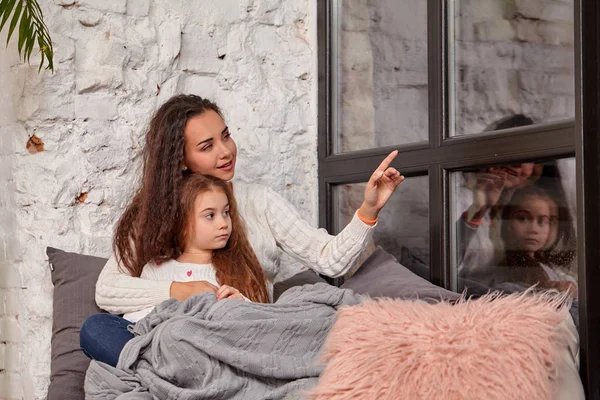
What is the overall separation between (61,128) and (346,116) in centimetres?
104

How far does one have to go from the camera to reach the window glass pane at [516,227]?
6.73ft

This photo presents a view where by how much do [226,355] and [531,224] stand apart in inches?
34.6

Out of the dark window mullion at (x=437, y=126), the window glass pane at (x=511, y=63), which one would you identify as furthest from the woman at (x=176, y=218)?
the window glass pane at (x=511, y=63)

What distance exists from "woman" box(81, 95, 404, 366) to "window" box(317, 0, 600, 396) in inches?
11.1

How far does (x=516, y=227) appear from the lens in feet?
7.22

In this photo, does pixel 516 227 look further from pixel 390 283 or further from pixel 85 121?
pixel 85 121

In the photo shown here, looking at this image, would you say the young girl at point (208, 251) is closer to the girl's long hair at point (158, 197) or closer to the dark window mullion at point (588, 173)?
the girl's long hair at point (158, 197)

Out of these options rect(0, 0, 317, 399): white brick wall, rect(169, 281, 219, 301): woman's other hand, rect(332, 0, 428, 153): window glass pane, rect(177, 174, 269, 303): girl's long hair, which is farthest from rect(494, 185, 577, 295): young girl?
rect(0, 0, 317, 399): white brick wall

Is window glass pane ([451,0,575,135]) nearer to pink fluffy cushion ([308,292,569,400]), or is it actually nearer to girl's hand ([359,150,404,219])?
girl's hand ([359,150,404,219])


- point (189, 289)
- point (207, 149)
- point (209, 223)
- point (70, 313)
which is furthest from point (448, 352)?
point (70, 313)

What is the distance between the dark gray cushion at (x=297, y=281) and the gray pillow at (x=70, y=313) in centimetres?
59

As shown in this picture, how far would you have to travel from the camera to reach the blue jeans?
7.06 feet

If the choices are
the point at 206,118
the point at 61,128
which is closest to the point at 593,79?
the point at 206,118

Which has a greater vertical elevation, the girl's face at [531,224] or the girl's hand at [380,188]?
the girl's hand at [380,188]
